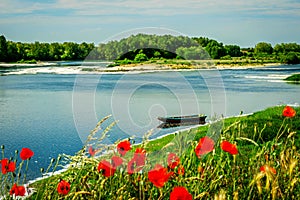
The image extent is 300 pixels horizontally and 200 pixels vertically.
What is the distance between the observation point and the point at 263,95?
21750mm

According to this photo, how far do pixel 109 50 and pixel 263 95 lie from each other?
56.0 feet

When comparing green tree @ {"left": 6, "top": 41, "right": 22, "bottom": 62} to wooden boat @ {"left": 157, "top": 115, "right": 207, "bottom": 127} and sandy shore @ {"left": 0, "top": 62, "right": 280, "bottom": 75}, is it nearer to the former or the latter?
sandy shore @ {"left": 0, "top": 62, "right": 280, "bottom": 75}


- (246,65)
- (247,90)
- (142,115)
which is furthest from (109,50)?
(246,65)

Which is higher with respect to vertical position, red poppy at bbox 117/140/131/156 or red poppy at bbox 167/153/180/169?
red poppy at bbox 117/140/131/156

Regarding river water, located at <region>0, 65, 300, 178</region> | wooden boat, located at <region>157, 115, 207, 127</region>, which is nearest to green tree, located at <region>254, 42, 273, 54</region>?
river water, located at <region>0, 65, 300, 178</region>

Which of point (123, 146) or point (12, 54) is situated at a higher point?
point (123, 146)

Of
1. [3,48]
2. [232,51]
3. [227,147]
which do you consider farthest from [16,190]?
[232,51]

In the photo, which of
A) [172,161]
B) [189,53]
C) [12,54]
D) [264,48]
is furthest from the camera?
[264,48]

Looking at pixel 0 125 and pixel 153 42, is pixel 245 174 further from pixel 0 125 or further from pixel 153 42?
pixel 0 125

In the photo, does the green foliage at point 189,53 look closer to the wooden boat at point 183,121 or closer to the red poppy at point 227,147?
the red poppy at point 227,147

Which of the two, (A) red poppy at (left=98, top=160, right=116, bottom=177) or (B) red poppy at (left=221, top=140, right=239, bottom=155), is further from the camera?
(A) red poppy at (left=98, top=160, right=116, bottom=177)

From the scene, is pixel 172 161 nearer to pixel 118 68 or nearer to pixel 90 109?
pixel 90 109

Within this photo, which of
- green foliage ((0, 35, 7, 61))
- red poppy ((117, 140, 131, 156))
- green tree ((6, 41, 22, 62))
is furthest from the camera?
green tree ((6, 41, 22, 62))

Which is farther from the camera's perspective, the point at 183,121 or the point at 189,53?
the point at 183,121
